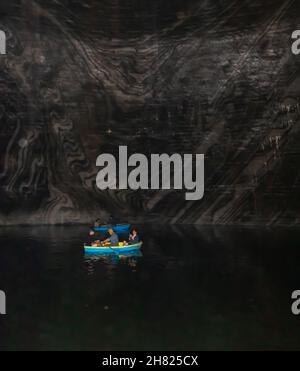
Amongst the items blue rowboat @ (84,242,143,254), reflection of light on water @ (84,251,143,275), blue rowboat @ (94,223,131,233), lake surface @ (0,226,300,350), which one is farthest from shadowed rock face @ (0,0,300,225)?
reflection of light on water @ (84,251,143,275)

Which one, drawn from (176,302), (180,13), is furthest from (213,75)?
(176,302)

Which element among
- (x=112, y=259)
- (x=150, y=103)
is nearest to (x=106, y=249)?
(x=112, y=259)

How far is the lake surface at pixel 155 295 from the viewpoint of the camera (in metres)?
12.4

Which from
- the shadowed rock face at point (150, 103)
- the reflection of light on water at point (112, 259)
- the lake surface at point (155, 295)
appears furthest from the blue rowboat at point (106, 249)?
the shadowed rock face at point (150, 103)

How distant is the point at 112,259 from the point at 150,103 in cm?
1542

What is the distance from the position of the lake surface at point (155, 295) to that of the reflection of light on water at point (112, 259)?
8 cm

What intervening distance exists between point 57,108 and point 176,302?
21723 millimetres

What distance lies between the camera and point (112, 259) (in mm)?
22500

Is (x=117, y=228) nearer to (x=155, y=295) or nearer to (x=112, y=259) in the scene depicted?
(x=112, y=259)

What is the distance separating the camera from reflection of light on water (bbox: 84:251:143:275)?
2107 centimetres

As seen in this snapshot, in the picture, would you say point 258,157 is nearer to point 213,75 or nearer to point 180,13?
point 213,75

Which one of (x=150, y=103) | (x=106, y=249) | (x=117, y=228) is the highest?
(x=150, y=103)

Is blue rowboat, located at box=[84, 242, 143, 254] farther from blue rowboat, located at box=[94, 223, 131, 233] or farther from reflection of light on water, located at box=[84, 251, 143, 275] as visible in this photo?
blue rowboat, located at box=[94, 223, 131, 233]

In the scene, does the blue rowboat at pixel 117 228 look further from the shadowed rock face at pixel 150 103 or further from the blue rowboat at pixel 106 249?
the blue rowboat at pixel 106 249
